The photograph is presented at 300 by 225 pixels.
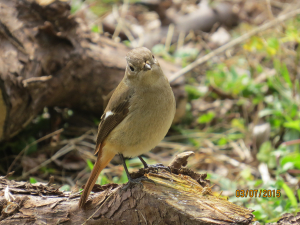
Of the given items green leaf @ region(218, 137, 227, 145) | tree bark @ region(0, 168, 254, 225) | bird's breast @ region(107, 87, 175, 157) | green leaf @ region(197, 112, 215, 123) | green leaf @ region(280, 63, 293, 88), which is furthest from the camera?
green leaf @ region(197, 112, 215, 123)

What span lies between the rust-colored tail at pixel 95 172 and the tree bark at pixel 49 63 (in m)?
1.33

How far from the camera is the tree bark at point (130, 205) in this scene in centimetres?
233

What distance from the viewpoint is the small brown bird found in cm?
271

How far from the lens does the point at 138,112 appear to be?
2.73 m

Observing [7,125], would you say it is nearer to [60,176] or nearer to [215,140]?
[60,176]

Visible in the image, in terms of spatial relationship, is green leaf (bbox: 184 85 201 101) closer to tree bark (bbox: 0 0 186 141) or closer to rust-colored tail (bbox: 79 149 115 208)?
tree bark (bbox: 0 0 186 141)

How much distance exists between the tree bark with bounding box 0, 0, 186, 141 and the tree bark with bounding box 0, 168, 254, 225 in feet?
4.05

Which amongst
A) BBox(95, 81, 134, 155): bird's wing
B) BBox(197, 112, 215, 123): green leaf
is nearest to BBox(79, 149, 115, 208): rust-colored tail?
BBox(95, 81, 134, 155): bird's wing

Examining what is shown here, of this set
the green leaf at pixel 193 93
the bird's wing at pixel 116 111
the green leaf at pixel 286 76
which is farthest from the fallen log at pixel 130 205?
the green leaf at pixel 193 93

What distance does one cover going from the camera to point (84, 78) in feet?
14.5

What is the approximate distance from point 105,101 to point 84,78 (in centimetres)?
41

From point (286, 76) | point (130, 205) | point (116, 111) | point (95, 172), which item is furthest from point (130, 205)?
point (286, 76)

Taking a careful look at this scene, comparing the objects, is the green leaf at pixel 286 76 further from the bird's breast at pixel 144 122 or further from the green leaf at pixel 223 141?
the bird's breast at pixel 144 122

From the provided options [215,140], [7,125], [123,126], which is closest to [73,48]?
[7,125]
